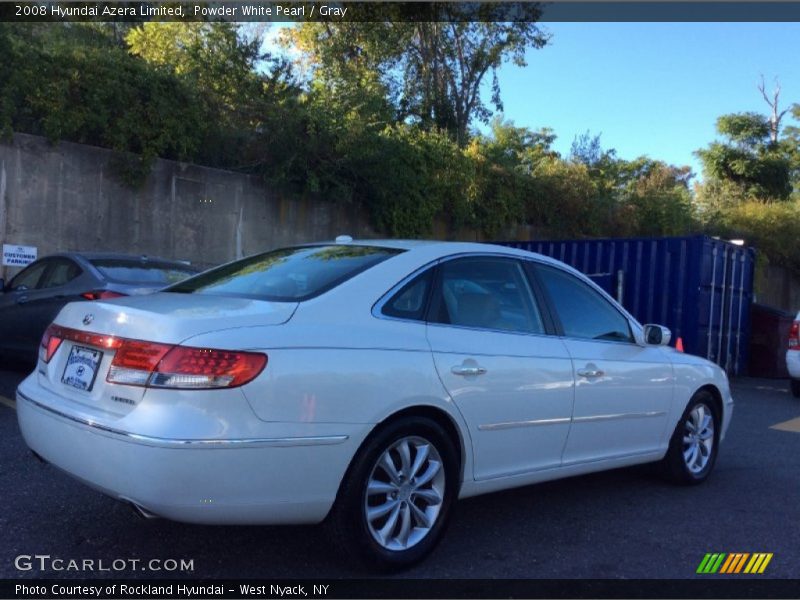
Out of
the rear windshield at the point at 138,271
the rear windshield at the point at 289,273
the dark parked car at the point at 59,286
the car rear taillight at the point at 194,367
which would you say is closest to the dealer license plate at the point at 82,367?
the car rear taillight at the point at 194,367

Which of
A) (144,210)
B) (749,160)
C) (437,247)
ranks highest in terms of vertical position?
(749,160)

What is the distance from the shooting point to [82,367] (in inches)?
139

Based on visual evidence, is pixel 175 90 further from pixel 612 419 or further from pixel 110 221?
pixel 612 419

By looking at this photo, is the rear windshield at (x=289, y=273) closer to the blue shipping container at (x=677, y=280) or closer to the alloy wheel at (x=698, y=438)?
the alloy wheel at (x=698, y=438)

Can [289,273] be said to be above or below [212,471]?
above

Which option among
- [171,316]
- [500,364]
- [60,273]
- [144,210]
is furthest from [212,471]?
[144,210]

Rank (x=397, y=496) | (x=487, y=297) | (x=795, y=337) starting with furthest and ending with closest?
(x=795, y=337)
(x=487, y=297)
(x=397, y=496)

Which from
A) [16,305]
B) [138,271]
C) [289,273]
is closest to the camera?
[289,273]

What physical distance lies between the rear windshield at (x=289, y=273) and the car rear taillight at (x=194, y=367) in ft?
1.76

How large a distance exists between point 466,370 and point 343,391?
777 millimetres

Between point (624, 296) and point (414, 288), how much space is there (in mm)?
9401

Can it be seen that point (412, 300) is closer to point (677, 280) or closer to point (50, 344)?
point (50, 344)

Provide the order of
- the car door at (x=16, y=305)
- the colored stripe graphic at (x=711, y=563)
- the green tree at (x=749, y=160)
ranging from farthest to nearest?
the green tree at (x=749, y=160)
the car door at (x=16, y=305)
the colored stripe graphic at (x=711, y=563)

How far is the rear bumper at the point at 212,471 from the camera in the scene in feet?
9.94
